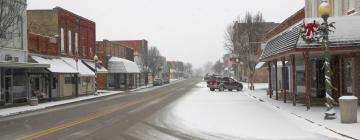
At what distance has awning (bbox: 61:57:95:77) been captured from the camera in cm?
4868

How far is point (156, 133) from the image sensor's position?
16.3m

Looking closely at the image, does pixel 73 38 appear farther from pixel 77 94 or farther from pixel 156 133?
pixel 156 133

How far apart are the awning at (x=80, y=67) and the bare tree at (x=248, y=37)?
1940 cm

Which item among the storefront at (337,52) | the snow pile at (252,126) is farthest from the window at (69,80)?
the snow pile at (252,126)

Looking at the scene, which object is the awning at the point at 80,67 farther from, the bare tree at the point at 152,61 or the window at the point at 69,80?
the bare tree at the point at 152,61

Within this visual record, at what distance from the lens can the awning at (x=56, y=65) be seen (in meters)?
41.0

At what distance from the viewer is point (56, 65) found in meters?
43.8

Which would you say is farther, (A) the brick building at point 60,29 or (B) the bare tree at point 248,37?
(B) the bare tree at point 248,37

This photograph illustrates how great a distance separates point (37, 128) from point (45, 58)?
25948 mm

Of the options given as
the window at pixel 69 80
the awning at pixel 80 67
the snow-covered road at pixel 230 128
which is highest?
the awning at pixel 80 67

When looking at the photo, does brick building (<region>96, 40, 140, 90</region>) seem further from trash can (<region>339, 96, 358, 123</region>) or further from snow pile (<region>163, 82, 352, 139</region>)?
trash can (<region>339, 96, 358, 123</region>)

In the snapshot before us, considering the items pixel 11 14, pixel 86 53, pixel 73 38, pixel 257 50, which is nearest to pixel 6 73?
pixel 11 14

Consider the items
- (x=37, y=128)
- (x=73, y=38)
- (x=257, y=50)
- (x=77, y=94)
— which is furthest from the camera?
(x=257, y=50)

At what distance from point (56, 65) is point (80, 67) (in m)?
7.59
